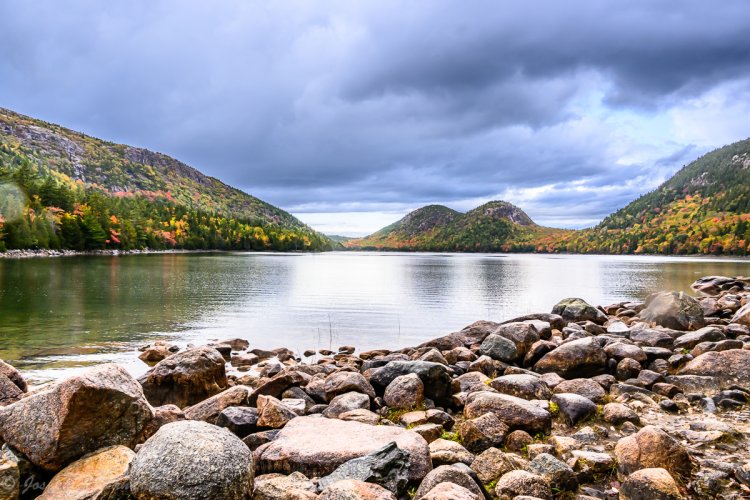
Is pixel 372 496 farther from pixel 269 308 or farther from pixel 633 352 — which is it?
pixel 269 308

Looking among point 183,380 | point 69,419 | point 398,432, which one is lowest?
point 183,380

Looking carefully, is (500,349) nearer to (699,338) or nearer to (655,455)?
(699,338)

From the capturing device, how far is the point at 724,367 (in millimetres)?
13617

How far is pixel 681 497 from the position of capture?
709 cm

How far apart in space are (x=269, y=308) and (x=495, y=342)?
2871cm

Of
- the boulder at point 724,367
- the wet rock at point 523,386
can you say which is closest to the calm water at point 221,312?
the wet rock at point 523,386

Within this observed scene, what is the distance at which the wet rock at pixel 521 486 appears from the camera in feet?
24.8

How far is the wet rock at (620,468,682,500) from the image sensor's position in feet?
23.3

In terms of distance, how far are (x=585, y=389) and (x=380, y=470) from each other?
7.61 metres

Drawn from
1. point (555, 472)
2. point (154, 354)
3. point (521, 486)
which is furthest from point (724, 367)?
point (154, 354)

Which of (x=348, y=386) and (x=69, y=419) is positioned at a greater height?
(x=69, y=419)

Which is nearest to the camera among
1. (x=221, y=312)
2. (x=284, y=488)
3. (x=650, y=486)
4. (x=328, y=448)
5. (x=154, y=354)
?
(x=650, y=486)

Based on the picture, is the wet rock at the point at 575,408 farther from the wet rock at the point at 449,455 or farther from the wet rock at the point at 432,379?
the wet rock at the point at 449,455

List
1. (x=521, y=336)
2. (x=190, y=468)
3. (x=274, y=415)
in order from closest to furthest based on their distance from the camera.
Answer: (x=190, y=468), (x=274, y=415), (x=521, y=336)
